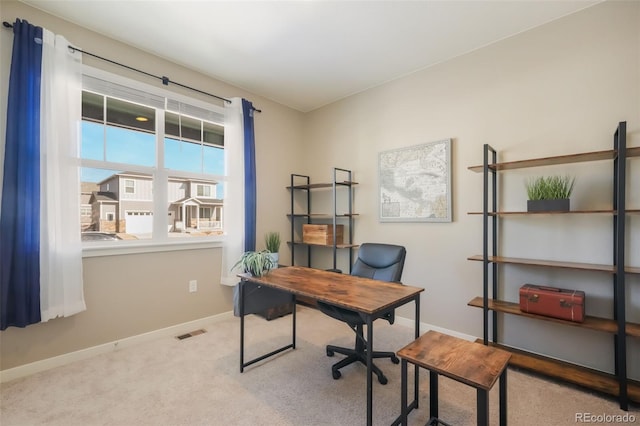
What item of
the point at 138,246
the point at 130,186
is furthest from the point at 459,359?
the point at 130,186

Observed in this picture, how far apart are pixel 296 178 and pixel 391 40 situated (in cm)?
220

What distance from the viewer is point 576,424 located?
163 centimetres

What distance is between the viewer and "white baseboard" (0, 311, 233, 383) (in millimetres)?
2090

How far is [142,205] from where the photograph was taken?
2.78 metres

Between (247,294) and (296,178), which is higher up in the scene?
(296,178)

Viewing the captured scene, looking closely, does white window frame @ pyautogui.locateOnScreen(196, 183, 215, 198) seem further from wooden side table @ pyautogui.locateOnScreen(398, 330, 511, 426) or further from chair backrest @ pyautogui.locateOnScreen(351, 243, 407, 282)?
wooden side table @ pyautogui.locateOnScreen(398, 330, 511, 426)

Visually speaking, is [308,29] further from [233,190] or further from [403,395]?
[403,395]

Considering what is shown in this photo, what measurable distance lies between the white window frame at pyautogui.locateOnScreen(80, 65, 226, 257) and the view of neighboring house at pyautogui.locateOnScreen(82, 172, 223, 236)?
0.06 m

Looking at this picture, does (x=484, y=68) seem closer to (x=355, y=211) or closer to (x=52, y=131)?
(x=355, y=211)

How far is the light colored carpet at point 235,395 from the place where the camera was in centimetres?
168

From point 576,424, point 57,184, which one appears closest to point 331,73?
point 57,184

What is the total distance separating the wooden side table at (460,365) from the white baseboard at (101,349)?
Result: 2.41 metres

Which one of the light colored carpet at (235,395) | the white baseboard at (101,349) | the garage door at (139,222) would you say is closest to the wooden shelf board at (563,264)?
the light colored carpet at (235,395)

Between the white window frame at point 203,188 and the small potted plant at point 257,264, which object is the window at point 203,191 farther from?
the small potted plant at point 257,264
